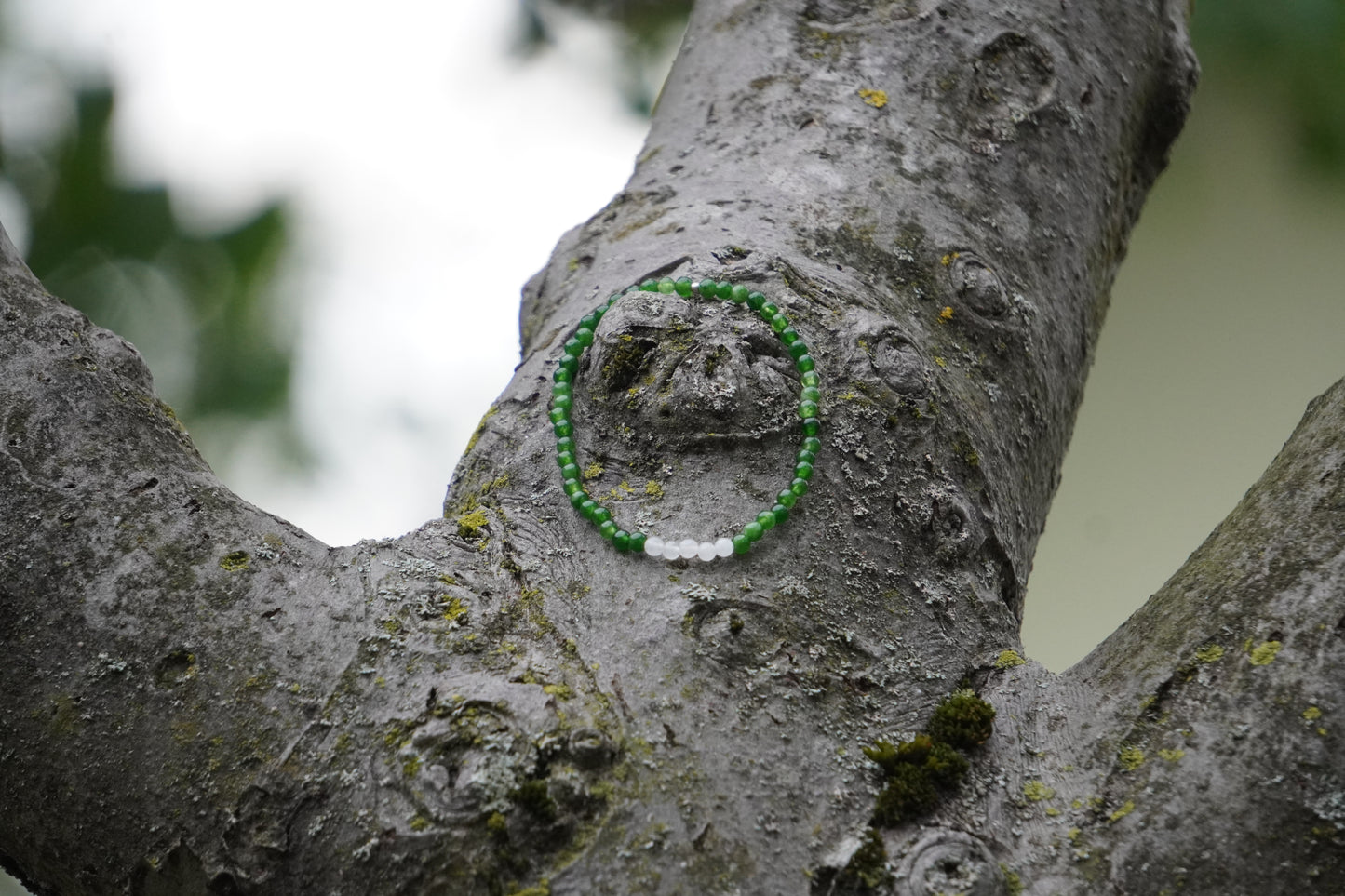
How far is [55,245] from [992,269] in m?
1.84

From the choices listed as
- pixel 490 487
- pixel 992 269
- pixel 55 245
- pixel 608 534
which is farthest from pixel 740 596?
pixel 55 245

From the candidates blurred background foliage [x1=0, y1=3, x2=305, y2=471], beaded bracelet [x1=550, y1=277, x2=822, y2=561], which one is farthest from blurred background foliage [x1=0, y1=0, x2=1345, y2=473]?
beaded bracelet [x1=550, y1=277, x2=822, y2=561]

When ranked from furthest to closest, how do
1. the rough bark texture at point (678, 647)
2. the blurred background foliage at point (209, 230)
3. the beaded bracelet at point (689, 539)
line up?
the blurred background foliage at point (209, 230)
the beaded bracelet at point (689, 539)
the rough bark texture at point (678, 647)

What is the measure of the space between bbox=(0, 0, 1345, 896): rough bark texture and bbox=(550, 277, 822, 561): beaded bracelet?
0.01 meters

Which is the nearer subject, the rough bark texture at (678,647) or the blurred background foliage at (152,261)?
the rough bark texture at (678,647)

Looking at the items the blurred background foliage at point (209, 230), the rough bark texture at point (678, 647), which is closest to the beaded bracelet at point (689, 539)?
the rough bark texture at point (678, 647)

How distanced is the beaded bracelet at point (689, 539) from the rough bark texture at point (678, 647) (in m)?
0.01

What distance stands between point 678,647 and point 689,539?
0.09 metres

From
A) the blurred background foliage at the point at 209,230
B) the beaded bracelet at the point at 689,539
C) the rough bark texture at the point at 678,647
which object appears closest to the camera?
the rough bark texture at the point at 678,647

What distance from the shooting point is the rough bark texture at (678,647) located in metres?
0.59

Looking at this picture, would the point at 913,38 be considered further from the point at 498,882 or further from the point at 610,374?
the point at 498,882

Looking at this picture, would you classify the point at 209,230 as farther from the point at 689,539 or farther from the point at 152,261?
the point at 689,539

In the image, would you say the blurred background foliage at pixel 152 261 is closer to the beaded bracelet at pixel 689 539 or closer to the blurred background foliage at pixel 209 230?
the blurred background foliage at pixel 209 230

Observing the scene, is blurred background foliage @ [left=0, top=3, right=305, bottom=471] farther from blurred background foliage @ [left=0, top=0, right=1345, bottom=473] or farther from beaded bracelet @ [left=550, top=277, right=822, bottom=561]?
Result: beaded bracelet @ [left=550, top=277, right=822, bottom=561]
